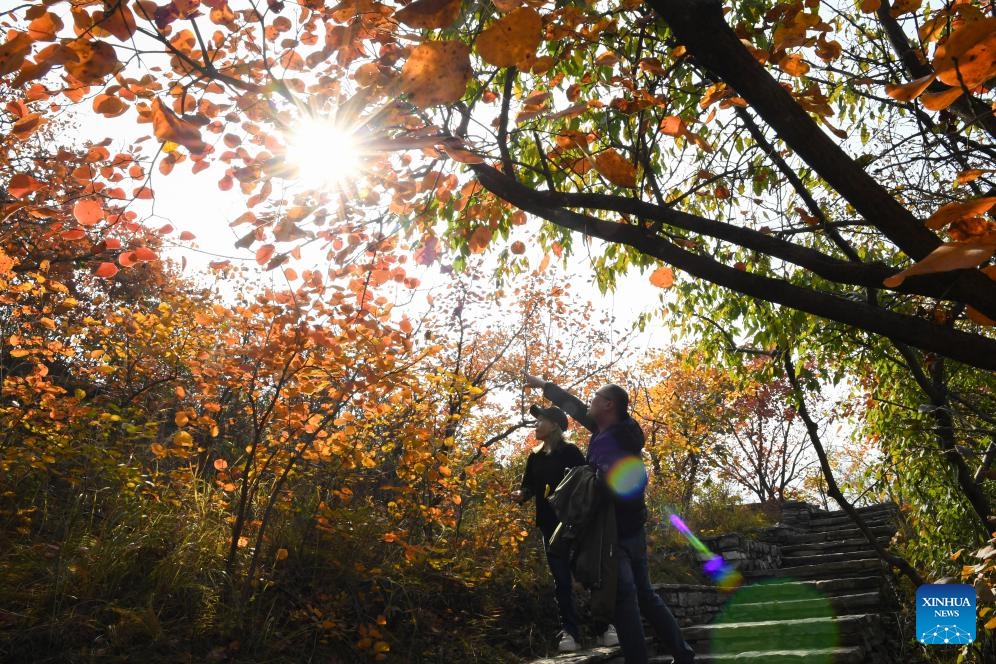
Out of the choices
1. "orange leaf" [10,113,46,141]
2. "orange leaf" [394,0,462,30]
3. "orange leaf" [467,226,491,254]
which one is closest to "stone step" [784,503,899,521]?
"orange leaf" [467,226,491,254]

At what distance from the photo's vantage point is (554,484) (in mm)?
4648

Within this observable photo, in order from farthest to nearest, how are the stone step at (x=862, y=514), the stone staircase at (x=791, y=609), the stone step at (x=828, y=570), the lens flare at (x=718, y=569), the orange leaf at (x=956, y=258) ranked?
the stone step at (x=862, y=514), the lens flare at (x=718, y=569), the stone step at (x=828, y=570), the stone staircase at (x=791, y=609), the orange leaf at (x=956, y=258)

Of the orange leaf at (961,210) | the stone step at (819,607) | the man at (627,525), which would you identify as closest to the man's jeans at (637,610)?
the man at (627,525)

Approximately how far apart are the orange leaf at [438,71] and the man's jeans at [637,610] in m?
2.80

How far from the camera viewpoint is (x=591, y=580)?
317cm

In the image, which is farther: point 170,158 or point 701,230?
point 170,158

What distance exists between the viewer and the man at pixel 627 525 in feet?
10.8

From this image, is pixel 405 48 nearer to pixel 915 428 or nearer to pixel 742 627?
pixel 915 428

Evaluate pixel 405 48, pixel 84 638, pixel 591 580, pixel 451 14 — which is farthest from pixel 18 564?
pixel 451 14

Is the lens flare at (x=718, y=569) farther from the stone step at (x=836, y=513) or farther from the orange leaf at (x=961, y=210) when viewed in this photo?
the orange leaf at (x=961, y=210)

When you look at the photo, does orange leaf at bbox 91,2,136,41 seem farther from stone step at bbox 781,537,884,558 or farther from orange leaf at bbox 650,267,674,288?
stone step at bbox 781,537,884,558

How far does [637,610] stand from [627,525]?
1.51ft

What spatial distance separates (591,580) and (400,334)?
7.01 feet

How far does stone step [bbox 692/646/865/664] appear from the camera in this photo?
397cm
